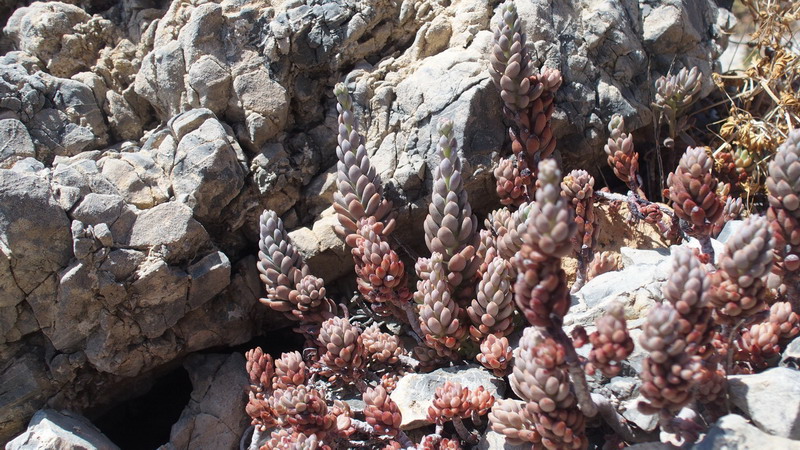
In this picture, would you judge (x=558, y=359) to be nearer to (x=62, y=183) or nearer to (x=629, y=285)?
(x=629, y=285)

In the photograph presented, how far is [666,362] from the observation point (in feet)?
7.52

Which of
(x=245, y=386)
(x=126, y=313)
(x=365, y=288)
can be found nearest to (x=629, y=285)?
(x=365, y=288)

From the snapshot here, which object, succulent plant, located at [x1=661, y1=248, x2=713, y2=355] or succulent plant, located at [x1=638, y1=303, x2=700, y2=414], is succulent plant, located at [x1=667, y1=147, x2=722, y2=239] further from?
succulent plant, located at [x1=638, y1=303, x2=700, y2=414]

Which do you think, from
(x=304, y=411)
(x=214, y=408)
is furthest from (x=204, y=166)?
(x=304, y=411)

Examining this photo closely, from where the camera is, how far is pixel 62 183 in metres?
3.64

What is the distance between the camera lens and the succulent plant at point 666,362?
2.24 metres

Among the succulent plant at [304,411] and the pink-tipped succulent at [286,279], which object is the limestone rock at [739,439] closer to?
the succulent plant at [304,411]

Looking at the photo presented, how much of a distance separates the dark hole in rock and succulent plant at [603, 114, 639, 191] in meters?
3.38

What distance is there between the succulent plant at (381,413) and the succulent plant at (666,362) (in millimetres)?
1285

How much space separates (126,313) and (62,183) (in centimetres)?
86

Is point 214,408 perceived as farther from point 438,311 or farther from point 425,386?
point 438,311

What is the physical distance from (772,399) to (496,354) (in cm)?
123

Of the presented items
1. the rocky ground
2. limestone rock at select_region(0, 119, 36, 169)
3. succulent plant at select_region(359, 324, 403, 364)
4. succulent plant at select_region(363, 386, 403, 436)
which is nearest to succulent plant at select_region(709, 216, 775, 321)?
the rocky ground

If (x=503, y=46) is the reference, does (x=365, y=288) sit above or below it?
below
